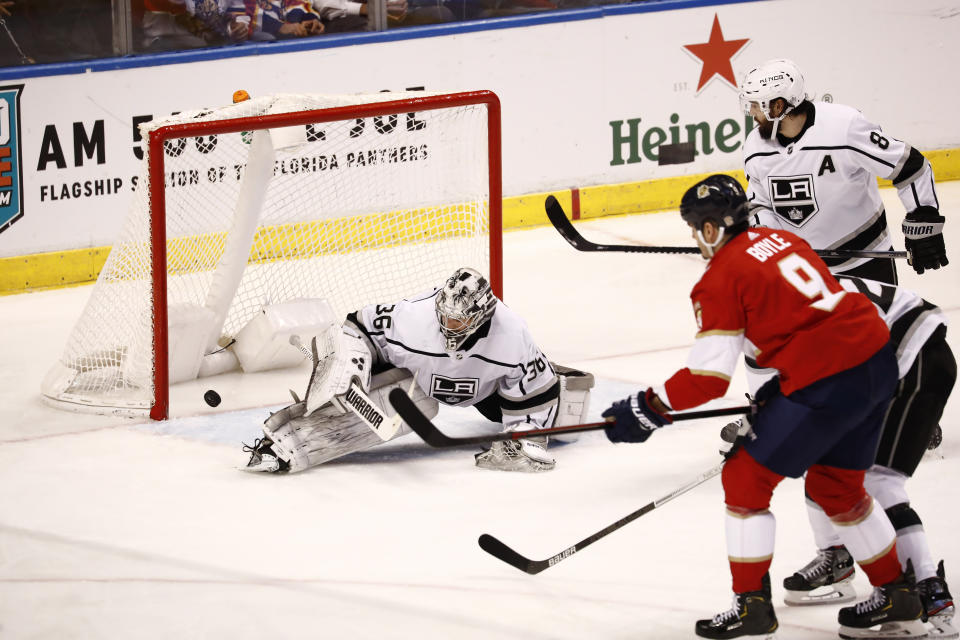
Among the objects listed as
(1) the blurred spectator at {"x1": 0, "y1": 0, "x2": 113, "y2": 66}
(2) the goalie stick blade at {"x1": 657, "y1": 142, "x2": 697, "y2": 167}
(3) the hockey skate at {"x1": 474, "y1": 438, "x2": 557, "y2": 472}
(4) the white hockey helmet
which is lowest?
(3) the hockey skate at {"x1": 474, "y1": 438, "x2": 557, "y2": 472}

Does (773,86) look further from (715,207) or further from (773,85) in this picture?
(715,207)

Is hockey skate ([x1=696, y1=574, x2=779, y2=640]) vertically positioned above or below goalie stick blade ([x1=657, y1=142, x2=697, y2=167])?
below

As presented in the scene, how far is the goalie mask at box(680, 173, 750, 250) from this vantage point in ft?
10.0

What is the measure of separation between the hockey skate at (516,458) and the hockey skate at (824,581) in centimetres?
113

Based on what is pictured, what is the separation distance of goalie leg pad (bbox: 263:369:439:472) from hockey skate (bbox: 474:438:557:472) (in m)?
0.28

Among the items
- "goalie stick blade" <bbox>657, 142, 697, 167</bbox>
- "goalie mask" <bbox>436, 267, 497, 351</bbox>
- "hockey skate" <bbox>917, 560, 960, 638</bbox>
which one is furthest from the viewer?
"goalie stick blade" <bbox>657, 142, 697, 167</bbox>

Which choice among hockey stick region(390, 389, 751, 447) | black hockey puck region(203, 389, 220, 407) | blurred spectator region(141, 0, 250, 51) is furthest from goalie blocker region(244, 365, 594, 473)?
blurred spectator region(141, 0, 250, 51)

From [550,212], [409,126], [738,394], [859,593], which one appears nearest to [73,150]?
[409,126]

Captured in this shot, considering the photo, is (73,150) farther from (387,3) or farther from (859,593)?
(859,593)

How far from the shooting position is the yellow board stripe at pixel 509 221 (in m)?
5.93

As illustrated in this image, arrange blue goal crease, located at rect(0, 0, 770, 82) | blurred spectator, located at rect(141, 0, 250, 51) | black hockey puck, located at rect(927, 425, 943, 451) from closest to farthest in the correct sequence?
black hockey puck, located at rect(927, 425, 943, 451) → blue goal crease, located at rect(0, 0, 770, 82) → blurred spectator, located at rect(141, 0, 250, 51)

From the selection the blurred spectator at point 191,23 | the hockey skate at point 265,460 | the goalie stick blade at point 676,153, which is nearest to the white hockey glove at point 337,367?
the hockey skate at point 265,460

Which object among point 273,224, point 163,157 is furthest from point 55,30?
point 163,157

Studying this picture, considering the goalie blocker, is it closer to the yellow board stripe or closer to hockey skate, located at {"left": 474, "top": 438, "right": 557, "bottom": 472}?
hockey skate, located at {"left": 474, "top": 438, "right": 557, "bottom": 472}
